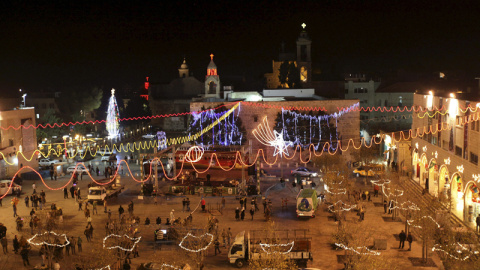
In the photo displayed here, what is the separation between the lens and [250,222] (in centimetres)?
2206

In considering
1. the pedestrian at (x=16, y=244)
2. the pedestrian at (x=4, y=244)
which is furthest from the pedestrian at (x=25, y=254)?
the pedestrian at (x=4, y=244)

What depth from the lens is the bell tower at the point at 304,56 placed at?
55.6 m

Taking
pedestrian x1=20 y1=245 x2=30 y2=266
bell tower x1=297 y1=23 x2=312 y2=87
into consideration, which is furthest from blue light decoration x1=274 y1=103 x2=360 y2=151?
pedestrian x1=20 y1=245 x2=30 y2=266

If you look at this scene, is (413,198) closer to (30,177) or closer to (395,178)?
(395,178)

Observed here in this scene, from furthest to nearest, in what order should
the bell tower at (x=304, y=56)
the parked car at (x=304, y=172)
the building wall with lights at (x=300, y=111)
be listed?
the bell tower at (x=304, y=56)
the building wall with lights at (x=300, y=111)
the parked car at (x=304, y=172)

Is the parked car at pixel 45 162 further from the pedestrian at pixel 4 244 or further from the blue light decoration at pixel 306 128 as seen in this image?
the pedestrian at pixel 4 244

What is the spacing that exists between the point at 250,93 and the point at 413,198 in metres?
30.5

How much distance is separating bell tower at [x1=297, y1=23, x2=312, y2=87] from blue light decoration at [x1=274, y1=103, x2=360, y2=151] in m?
15.1

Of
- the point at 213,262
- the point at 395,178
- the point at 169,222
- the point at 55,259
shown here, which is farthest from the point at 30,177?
the point at 395,178

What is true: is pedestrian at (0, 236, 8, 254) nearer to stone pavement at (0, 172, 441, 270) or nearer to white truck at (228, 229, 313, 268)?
stone pavement at (0, 172, 441, 270)

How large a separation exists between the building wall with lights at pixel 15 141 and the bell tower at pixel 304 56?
3072cm

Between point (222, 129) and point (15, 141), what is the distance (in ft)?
54.7

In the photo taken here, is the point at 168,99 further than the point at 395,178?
Yes

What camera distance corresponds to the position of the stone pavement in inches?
661
